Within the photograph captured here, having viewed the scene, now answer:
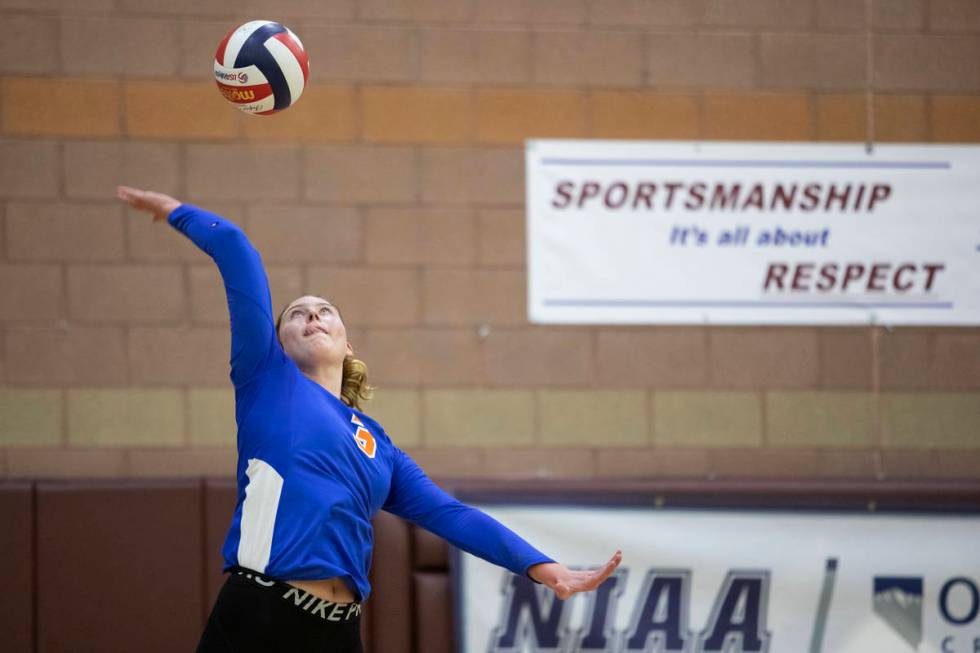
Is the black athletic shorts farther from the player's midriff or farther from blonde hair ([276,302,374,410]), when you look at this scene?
blonde hair ([276,302,374,410])

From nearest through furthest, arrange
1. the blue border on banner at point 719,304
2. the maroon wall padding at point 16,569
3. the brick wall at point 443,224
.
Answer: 1. the maroon wall padding at point 16,569
2. the brick wall at point 443,224
3. the blue border on banner at point 719,304

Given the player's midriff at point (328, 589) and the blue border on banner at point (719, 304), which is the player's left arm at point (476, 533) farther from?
the blue border on banner at point (719, 304)

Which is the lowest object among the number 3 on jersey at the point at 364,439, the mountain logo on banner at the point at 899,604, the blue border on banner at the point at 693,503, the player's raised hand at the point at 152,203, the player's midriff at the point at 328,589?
the mountain logo on banner at the point at 899,604

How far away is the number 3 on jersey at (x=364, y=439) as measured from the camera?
363 cm

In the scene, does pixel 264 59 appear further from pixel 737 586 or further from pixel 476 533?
pixel 737 586

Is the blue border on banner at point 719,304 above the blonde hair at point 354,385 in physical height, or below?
above

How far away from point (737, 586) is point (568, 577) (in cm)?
237

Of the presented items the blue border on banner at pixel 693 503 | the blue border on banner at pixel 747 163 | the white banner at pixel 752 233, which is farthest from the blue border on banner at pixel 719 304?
the blue border on banner at pixel 693 503

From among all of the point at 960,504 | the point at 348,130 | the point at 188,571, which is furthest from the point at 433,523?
the point at 960,504

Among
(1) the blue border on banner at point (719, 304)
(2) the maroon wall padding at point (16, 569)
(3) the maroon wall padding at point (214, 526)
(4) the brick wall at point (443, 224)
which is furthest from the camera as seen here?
(1) the blue border on banner at point (719, 304)

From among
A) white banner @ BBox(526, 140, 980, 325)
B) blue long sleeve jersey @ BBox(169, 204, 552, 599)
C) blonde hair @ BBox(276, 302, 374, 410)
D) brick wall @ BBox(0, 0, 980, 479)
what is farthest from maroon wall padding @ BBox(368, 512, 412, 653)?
blue long sleeve jersey @ BBox(169, 204, 552, 599)

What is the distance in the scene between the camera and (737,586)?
564 centimetres

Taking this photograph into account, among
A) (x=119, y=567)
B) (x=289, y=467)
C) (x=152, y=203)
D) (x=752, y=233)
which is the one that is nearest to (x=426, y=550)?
(x=119, y=567)

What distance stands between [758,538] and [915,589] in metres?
0.72
